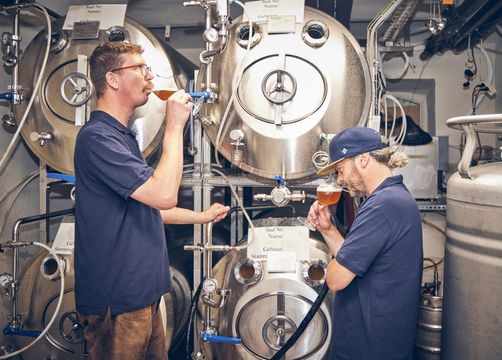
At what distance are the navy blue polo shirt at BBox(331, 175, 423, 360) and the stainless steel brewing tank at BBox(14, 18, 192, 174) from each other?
1.21 meters

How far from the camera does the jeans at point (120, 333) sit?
5.75 ft

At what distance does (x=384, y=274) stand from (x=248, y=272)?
741mm

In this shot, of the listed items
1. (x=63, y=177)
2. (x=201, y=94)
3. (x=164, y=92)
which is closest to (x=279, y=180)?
(x=201, y=94)

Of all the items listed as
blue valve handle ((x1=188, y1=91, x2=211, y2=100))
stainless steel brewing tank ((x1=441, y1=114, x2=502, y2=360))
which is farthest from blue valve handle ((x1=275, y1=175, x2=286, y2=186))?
stainless steel brewing tank ((x1=441, y1=114, x2=502, y2=360))

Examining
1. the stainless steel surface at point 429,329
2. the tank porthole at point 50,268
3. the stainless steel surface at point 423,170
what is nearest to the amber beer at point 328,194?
the stainless steel surface at point 429,329

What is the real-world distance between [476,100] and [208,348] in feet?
9.04

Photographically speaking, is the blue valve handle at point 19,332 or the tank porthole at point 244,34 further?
the blue valve handle at point 19,332

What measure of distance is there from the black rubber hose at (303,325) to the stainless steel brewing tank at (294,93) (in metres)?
0.56

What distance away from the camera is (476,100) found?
354 cm

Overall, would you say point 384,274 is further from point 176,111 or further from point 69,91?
point 69,91

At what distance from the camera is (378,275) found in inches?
66.2

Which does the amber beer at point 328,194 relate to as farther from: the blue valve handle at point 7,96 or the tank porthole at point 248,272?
the blue valve handle at point 7,96

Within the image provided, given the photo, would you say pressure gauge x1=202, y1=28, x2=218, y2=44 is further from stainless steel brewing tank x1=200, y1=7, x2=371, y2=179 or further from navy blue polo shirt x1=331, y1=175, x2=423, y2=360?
navy blue polo shirt x1=331, y1=175, x2=423, y2=360

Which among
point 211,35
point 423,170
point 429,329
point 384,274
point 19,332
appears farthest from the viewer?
point 423,170
